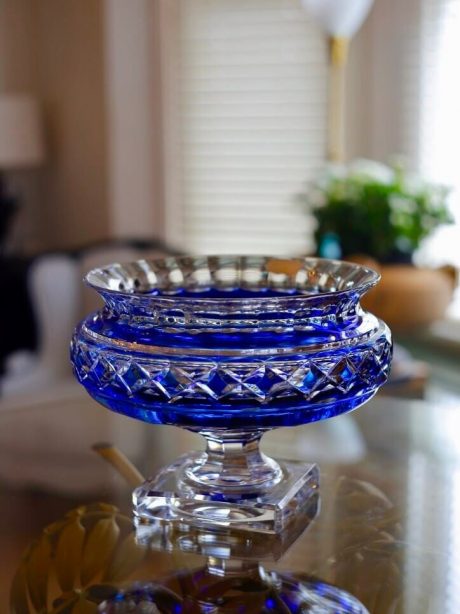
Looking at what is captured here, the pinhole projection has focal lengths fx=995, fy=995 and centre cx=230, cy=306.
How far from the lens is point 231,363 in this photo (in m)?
0.71

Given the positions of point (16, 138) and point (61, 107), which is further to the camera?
point (61, 107)

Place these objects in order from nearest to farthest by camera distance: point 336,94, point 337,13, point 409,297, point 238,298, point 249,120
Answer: point 238,298 < point 409,297 < point 337,13 < point 336,94 < point 249,120

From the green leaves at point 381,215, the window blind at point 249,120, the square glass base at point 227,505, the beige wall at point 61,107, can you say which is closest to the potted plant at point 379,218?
the green leaves at point 381,215

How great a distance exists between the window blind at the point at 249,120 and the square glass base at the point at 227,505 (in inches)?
78.3

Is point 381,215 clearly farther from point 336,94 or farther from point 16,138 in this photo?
point 16,138

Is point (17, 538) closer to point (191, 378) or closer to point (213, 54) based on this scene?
point (191, 378)

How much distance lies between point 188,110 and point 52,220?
80 cm

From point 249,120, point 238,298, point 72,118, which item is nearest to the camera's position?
point 238,298

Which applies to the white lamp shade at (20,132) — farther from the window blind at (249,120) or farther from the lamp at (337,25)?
the lamp at (337,25)

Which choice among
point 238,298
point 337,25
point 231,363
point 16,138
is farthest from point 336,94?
point 231,363

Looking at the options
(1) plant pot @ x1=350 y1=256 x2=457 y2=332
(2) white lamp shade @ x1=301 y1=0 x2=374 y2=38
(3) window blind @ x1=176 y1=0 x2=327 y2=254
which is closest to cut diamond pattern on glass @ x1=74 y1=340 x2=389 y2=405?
(1) plant pot @ x1=350 y1=256 x2=457 y2=332

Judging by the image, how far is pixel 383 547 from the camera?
78cm

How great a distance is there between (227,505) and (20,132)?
263cm

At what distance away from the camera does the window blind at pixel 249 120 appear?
2.84m
